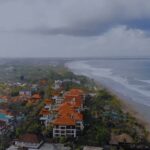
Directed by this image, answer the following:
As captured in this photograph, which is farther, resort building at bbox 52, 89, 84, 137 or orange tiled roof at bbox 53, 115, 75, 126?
orange tiled roof at bbox 53, 115, 75, 126

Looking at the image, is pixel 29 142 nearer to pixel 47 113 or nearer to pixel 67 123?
pixel 67 123

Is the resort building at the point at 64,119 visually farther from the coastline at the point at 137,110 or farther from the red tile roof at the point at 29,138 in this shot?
the coastline at the point at 137,110

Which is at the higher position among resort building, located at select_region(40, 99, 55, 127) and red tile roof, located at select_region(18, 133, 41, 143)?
resort building, located at select_region(40, 99, 55, 127)

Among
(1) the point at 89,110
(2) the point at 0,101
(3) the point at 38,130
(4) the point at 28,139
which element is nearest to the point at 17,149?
(4) the point at 28,139

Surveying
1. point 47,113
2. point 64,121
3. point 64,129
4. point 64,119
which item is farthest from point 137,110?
point 64,129

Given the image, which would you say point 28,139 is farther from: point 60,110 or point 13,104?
point 13,104

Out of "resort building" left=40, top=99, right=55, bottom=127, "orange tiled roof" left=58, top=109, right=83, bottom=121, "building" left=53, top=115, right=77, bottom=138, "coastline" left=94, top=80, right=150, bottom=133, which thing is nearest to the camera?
"building" left=53, top=115, right=77, bottom=138

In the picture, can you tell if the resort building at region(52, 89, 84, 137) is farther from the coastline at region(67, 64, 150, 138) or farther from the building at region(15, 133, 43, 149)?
the coastline at region(67, 64, 150, 138)

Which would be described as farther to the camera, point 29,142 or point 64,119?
point 64,119

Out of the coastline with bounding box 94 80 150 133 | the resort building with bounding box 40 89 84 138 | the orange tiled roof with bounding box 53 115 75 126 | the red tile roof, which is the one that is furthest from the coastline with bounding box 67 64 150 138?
the red tile roof
